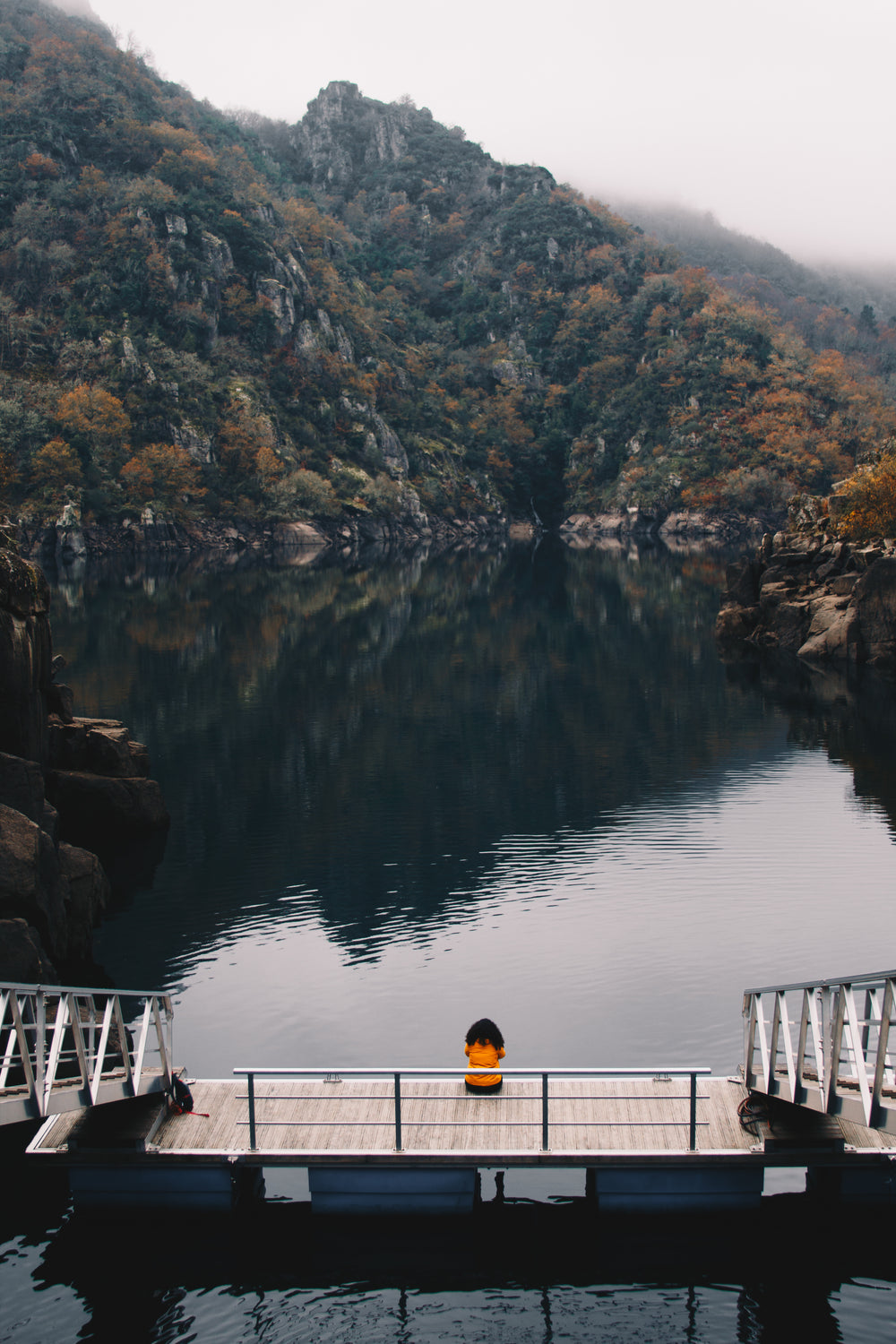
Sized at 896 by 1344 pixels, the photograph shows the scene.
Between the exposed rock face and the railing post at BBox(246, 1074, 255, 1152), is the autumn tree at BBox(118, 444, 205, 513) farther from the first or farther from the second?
the railing post at BBox(246, 1074, 255, 1152)

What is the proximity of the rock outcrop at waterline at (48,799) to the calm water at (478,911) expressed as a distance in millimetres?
1536

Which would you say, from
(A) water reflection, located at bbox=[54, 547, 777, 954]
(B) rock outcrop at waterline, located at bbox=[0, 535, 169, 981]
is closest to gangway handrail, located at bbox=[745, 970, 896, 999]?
(A) water reflection, located at bbox=[54, 547, 777, 954]

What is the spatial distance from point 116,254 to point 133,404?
101 ft

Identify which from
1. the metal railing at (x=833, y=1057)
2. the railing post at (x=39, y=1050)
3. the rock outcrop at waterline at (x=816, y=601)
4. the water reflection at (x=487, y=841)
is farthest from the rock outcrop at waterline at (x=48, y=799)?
the rock outcrop at waterline at (x=816, y=601)

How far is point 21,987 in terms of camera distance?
1398 cm

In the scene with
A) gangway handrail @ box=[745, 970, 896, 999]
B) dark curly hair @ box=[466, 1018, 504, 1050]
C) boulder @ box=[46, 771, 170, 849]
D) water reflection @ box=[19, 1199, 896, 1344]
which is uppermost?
gangway handrail @ box=[745, 970, 896, 999]

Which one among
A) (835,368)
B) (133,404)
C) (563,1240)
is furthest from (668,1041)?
(835,368)

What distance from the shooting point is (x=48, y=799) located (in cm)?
3072

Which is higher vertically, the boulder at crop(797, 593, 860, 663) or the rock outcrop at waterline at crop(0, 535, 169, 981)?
the rock outcrop at waterline at crop(0, 535, 169, 981)

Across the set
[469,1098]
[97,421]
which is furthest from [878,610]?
[97,421]

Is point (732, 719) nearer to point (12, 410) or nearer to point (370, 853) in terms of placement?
point (370, 853)

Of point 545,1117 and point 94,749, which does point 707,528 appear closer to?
point 94,749

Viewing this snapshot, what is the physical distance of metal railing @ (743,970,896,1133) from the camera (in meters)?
13.3

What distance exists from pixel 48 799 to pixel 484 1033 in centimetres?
1887
